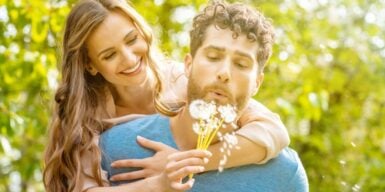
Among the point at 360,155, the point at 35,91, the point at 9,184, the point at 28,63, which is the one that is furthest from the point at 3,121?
the point at 9,184

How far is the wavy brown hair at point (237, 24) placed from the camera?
12.0ft

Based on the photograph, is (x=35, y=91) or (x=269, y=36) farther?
(x=35, y=91)

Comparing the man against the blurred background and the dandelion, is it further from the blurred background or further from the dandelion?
the blurred background

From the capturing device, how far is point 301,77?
27.3 feet

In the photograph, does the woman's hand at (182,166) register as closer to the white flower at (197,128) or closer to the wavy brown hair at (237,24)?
the white flower at (197,128)

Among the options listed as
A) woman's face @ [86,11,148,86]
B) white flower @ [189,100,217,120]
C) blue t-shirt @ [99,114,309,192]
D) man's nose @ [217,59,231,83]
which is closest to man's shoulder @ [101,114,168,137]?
blue t-shirt @ [99,114,309,192]

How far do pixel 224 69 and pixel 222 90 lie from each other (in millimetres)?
75

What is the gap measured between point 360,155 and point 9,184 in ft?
12.9

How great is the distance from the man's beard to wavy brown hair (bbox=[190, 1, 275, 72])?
0.15 m

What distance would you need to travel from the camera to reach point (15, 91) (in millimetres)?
7809

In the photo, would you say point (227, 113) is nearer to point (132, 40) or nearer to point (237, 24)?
point (237, 24)

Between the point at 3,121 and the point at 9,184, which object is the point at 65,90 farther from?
the point at 9,184

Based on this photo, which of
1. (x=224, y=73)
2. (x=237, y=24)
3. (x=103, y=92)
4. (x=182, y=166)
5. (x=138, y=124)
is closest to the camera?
(x=182, y=166)

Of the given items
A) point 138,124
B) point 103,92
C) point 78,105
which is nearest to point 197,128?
point 138,124
